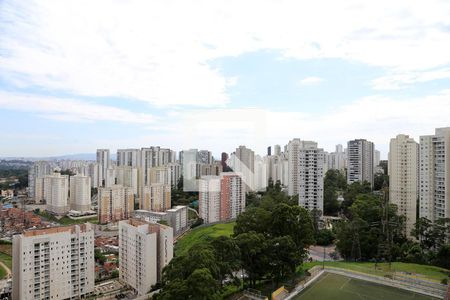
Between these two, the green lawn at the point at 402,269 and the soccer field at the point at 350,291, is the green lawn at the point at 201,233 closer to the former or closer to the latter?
the green lawn at the point at 402,269

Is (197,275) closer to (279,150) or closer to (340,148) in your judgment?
(279,150)

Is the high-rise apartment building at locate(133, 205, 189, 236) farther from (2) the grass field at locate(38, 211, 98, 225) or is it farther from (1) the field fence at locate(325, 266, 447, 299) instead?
(1) the field fence at locate(325, 266, 447, 299)

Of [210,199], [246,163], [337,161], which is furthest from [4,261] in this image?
[337,161]

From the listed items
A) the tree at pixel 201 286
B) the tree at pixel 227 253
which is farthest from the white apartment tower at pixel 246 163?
the tree at pixel 201 286

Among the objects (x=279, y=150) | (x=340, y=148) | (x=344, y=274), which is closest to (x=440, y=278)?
(x=344, y=274)

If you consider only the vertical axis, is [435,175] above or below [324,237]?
above

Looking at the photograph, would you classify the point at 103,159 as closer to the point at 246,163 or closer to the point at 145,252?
the point at 246,163

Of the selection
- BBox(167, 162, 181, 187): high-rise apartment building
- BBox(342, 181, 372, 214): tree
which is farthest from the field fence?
BBox(167, 162, 181, 187): high-rise apartment building

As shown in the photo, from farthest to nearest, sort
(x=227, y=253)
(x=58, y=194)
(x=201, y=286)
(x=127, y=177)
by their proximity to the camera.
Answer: (x=127, y=177), (x=58, y=194), (x=227, y=253), (x=201, y=286)
